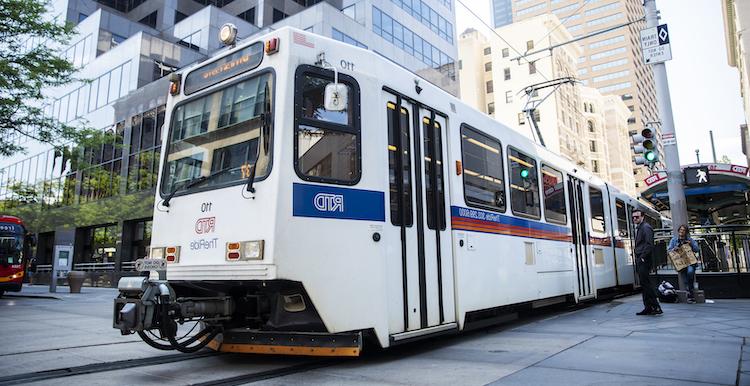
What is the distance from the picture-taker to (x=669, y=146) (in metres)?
11.7

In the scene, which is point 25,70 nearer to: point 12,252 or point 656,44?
point 12,252

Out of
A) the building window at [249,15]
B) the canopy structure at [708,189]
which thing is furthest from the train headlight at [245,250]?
the building window at [249,15]

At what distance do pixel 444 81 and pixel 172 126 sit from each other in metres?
32.6

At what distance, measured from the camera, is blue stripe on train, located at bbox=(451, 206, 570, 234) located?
22.7 feet

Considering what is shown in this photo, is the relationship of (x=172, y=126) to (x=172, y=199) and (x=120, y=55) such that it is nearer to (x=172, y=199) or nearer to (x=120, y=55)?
(x=172, y=199)

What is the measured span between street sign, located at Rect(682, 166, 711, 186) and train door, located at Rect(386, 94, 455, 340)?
29.5 ft

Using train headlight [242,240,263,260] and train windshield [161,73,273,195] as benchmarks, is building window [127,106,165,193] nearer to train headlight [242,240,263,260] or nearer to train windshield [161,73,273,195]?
train windshield [161,73,273,195]

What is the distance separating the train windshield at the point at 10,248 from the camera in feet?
69.3

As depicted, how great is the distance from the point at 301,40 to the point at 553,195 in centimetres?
633

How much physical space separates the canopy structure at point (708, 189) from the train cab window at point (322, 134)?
34.3 ft

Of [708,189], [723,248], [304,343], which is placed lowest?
[304,343]

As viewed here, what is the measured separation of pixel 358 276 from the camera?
5.39m

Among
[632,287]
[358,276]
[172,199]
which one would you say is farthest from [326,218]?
[632,287]

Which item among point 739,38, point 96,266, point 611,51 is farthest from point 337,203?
point 611,51
